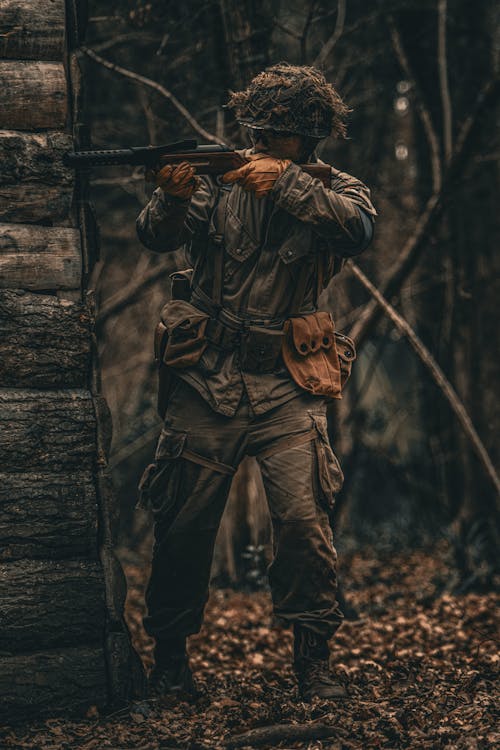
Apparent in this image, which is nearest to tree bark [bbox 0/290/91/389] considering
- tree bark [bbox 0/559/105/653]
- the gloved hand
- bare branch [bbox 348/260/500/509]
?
the gloved hand

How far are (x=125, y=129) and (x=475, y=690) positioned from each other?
5734 mm

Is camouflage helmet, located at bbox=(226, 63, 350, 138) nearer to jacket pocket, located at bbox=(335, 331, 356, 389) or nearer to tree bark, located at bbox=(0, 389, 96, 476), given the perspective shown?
jacket pocket, located at bbox=(335, 331, 356, 389)

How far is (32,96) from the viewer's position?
5484 mm

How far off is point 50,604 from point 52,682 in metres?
0.37

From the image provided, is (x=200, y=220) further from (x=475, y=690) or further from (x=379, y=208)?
(x=379, y=208)

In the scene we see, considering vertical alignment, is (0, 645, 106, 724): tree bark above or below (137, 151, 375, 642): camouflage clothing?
below

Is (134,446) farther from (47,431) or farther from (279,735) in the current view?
(279,735)

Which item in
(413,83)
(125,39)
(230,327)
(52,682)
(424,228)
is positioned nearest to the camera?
(52,682)

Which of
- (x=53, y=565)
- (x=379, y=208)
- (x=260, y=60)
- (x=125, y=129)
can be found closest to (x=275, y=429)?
(x=53, y=565)

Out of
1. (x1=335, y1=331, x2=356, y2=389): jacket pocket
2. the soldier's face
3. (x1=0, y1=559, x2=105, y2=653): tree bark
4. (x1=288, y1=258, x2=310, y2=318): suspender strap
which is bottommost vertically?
(x1=0, y1=559, x2=105, y2=653): tree bark

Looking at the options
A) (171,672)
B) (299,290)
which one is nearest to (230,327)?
(299,290)

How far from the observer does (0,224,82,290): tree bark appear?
543cm

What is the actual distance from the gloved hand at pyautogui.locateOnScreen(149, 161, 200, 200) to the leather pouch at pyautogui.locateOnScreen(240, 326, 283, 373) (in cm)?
75

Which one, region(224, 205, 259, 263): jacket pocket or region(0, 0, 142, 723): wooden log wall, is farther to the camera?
region(224, 205, 259, 263): jacket pocket
